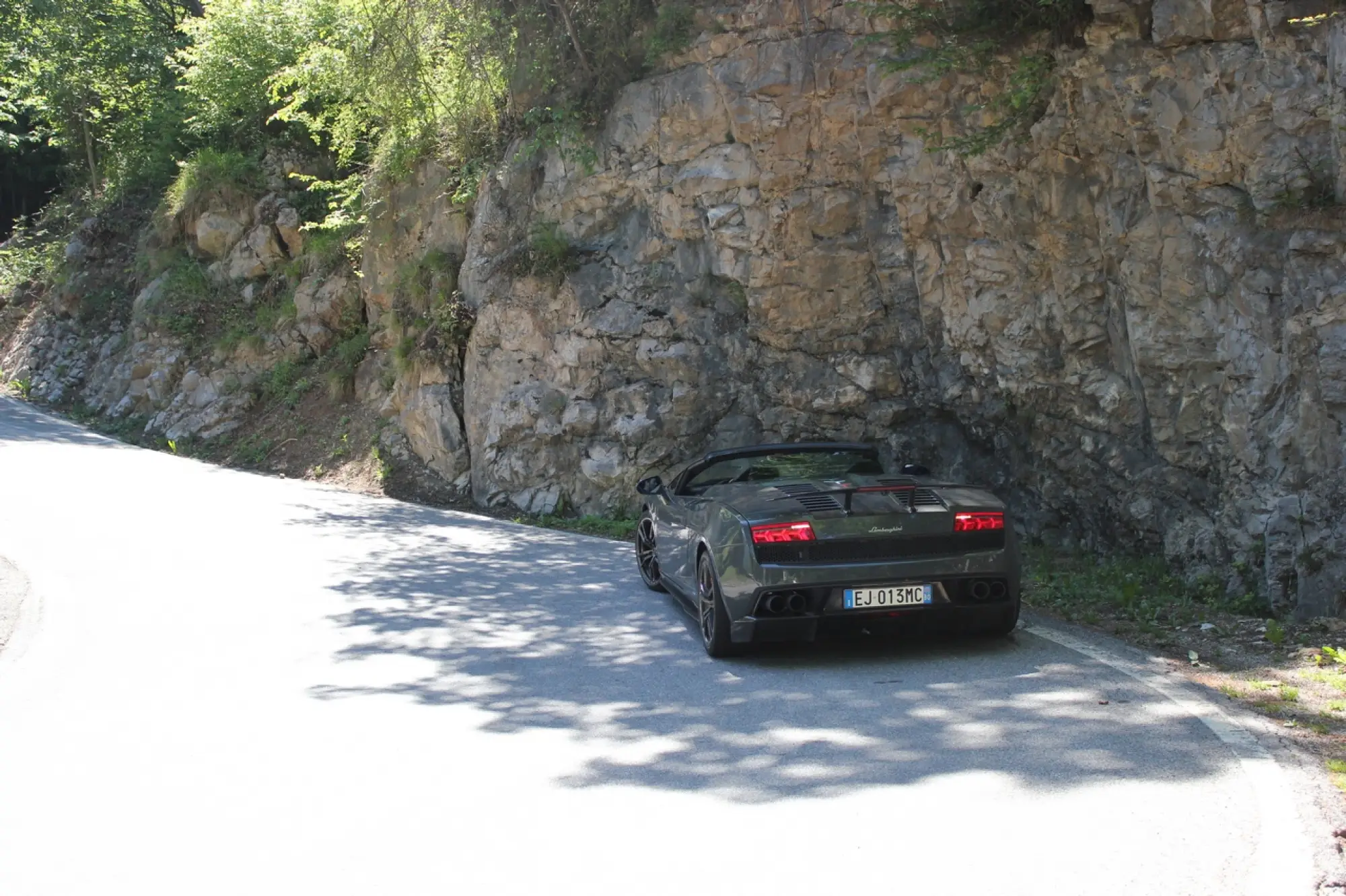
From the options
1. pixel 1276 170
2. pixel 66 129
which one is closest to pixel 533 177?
pixel 1276 170

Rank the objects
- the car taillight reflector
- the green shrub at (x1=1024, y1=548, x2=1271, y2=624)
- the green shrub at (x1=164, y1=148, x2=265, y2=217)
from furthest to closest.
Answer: the green shrub at (x1=164, y1=148, x2=265, y2=217)
the green shrub at (x1=1024, y1=548, x2=1271, y2=624)
the car taillight reflector

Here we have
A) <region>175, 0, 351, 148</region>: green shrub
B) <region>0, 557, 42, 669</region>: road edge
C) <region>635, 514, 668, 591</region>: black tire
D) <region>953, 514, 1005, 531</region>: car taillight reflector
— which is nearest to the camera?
<region>953, 514, 1005, 531</region>: car taillight reflector

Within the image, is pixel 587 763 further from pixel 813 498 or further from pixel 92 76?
pixel 92 76

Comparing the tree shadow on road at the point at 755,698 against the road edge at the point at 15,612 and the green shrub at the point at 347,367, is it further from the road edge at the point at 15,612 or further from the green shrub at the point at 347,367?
the green shrub at the point at 347,367

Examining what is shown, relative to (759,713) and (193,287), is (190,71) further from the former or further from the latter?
(759,713)

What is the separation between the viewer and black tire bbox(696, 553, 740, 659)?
686 cm

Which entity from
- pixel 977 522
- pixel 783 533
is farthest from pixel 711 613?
pixel 977 522

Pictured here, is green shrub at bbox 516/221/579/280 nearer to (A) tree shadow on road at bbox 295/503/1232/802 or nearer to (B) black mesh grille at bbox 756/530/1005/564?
(A) tree shadow on road at bbox 295/503/1232/802

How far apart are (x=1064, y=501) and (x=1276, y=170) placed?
12.7ft

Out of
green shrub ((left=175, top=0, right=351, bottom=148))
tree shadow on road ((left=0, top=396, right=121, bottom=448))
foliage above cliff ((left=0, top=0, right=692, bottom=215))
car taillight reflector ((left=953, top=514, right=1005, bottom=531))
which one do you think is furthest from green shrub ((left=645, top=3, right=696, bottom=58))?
green shrub ((left=175, top=0, right=351, bottom=148))

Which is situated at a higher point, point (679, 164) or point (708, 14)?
point (708, 14)

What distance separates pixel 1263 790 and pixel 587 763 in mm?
2742

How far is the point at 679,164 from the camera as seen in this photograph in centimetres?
1505

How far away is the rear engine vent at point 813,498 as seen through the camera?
6.75m
